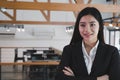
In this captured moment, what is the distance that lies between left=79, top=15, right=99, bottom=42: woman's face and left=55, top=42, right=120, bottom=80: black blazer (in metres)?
0.13

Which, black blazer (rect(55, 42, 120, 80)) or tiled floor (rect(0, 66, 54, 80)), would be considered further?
tiled floor (rect(0, 66, 54, 80))

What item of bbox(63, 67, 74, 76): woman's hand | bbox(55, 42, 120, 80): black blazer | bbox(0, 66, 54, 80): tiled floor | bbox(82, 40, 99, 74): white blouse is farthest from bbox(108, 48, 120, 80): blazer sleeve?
bbox(0, 66, 54, 80): tiled floor

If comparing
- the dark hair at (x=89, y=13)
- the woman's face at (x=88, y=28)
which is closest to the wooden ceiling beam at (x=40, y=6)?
the dark hair at (x=89, y=13)

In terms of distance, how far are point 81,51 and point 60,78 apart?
0.87 ft

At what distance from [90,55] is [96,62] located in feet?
0.23

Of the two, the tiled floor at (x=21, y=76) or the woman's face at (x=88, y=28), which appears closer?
the woman's face at (x=88, y=28)

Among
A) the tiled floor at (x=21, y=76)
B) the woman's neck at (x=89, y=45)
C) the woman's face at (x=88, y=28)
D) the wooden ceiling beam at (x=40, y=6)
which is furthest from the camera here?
the wooden ceiling beam at (x=40, y=6)

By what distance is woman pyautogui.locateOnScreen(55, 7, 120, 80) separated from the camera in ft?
5.58

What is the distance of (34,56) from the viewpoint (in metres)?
8.67

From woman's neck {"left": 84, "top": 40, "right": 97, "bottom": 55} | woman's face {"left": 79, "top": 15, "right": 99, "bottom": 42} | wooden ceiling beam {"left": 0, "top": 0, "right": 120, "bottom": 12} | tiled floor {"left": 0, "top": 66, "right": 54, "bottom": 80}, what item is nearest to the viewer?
woman's face {"left": 79, "top": 15, "right": 99, "bottom": 42}

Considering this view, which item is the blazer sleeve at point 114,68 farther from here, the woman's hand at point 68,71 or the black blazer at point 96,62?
the woman's hand at point 68,71

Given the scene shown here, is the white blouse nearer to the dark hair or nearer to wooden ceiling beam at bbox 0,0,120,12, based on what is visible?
the dark hair

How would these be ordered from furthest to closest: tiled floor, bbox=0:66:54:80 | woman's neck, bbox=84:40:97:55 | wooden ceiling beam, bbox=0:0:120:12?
wooden ceiling beam, bbox=0:0:120:12 → tiled floor, bbox=0:66:54:80 → woman's neck, bbox=84:40:97:55

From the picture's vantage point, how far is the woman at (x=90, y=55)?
1.70 m
